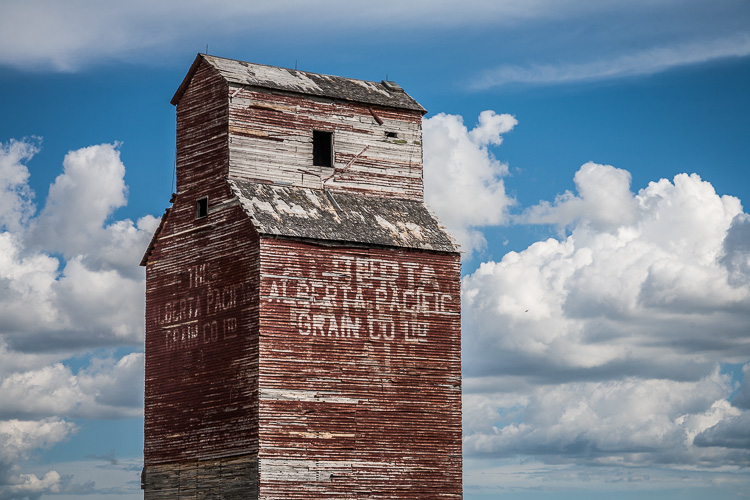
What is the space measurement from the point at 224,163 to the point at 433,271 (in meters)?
8.92

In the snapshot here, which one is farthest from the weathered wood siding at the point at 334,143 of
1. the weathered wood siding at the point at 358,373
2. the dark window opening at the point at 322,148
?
the weathered wood siding at the point at 358,373

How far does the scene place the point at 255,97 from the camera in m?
51.4

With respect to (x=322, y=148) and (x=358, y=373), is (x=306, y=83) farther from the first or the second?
(x=358, y=373)

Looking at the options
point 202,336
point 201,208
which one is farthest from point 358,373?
point 201,208

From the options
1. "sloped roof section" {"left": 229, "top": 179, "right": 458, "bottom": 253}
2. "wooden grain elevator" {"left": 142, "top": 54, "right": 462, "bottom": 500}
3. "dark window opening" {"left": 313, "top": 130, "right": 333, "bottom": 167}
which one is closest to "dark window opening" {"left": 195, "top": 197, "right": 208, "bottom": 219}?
"wooden grain elevator" {"left": 142, "top": 54, "right": 462, "bottom": 500}

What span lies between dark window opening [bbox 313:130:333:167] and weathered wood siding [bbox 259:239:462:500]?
15.6 ft

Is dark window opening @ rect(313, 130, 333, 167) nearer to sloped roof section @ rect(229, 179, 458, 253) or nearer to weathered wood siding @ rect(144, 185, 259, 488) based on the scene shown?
sloped roof section @ rect(229, 179, 458, 253)

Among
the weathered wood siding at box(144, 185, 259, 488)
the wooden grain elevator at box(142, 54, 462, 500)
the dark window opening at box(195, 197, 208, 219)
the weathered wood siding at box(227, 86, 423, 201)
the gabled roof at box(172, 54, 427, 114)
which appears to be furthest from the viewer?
the gabled roof at box(172, 54, 427, 114)

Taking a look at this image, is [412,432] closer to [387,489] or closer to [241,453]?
[387,489]

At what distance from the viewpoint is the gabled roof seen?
5184cm

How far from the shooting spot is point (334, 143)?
52656 mm

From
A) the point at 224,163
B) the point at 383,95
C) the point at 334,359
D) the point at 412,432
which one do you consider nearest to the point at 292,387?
the point at 334,359

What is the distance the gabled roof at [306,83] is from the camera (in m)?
51.8

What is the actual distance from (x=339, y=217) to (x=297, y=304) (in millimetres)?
4291
